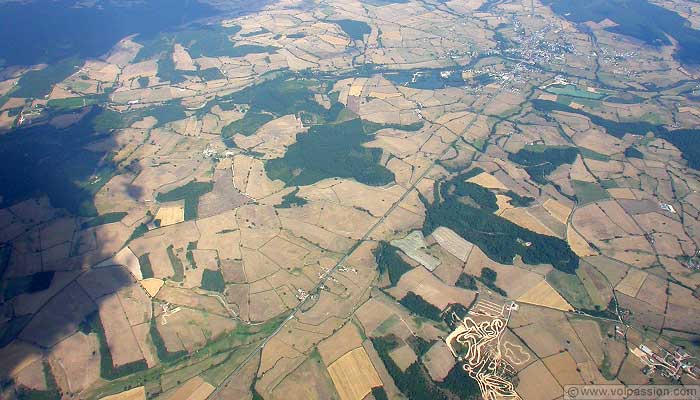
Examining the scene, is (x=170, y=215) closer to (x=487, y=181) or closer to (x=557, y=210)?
(x=487, y=181)

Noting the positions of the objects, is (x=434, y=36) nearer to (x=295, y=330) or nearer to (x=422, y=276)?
(x=422, y=276)

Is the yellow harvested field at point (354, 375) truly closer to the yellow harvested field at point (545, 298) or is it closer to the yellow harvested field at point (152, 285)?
the yellow harvested field at point (545, 298)

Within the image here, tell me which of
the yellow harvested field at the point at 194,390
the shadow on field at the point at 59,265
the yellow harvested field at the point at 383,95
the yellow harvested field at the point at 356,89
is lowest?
the shadow on field at the point at 59,265

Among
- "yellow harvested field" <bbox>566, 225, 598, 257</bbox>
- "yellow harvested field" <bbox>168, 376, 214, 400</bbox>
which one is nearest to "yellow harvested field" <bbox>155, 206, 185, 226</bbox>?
"yellow harvested field" <bbox>168, 376, 214, 400</bbox>

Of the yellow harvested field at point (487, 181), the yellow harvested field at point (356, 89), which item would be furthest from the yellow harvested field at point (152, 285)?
the yellow harvested field at point (356, 89)

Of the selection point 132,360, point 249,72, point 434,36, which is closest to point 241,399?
point 132,360

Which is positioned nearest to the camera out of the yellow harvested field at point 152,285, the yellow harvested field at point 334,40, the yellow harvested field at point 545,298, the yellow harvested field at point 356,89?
the yellow harvested field at point 545,298

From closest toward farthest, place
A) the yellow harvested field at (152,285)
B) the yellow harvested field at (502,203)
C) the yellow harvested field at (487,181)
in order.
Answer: the yellow harvested field at (152,285)
the yellow harvested field at (502,203)
the yellow harvested field at (487,181)

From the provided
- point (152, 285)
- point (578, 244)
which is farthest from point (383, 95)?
point (152, 285)
